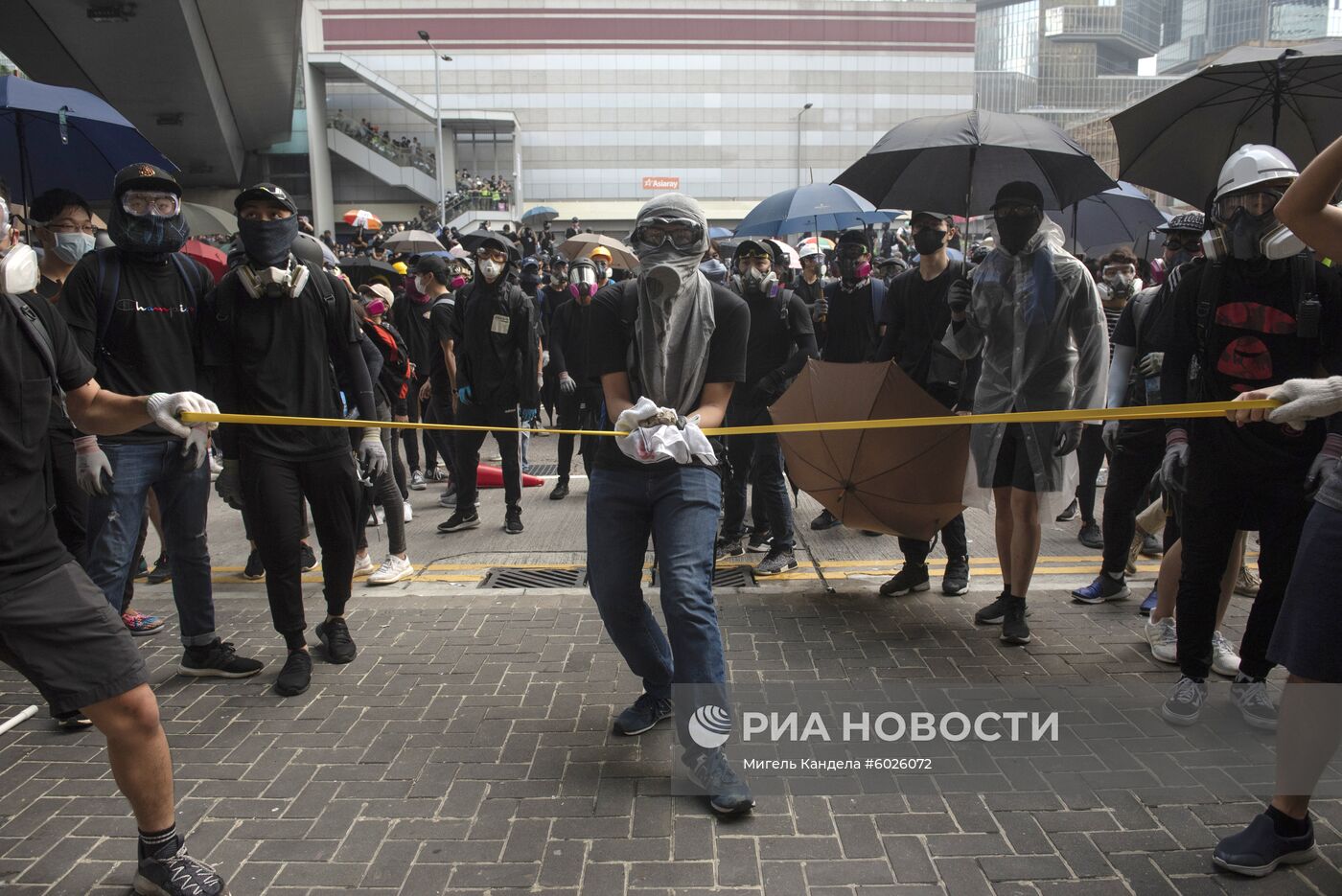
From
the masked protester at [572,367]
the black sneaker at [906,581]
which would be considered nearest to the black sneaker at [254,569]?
the masked protester at [572,367]

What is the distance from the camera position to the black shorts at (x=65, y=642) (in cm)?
253

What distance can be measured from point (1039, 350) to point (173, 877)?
14.4ft

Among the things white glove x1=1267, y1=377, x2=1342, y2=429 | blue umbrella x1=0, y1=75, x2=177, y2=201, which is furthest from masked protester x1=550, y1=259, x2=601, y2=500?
white glove x1=1267, y1=377, x2=1342, y2=429

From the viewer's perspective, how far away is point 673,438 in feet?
10.8

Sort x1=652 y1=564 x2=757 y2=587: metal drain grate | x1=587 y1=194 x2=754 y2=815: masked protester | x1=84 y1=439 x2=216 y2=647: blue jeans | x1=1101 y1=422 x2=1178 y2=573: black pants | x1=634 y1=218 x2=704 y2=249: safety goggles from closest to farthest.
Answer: x1=587 y1=194 x2=754 y2=815: masked protester < x1=634 y1=218 x2=704 y2=249: safety goggles < x1=84 y1=439 x2=216 y2=647: blue jeans < x1=1101 y1=422 x2=1178 y2=573: black pants < x1=652 y1=564 x2=757 y2=587: metal drain grate

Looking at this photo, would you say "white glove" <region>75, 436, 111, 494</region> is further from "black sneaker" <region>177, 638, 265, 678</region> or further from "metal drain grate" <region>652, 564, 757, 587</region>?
"metal drain grate" <region>652, 564, 757, 587</region>

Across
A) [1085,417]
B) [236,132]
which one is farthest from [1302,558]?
[236,132]

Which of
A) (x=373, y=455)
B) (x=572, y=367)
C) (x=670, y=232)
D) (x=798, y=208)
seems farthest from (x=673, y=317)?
(x=798, y=208)

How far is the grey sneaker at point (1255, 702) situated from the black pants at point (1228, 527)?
0.20 ft

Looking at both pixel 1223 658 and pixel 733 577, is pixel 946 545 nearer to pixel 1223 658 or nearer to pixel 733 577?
pixel 733 577

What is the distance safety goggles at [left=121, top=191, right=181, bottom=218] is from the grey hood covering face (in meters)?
2.32

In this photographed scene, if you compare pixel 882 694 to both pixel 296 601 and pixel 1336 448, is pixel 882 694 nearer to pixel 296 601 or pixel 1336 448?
pixel 1336 448

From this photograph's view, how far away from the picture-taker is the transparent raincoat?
4.75m

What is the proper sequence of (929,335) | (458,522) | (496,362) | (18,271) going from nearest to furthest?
(18,271) → (929,335) → (496,362) → (458,522)
